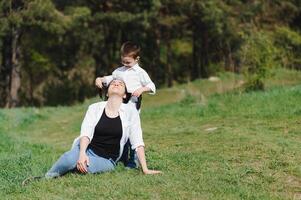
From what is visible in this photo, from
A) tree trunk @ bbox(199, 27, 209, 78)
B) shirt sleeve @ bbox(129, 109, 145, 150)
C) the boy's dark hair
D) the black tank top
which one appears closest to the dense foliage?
tree trunk @ bbox(199, 27, 209, 78)

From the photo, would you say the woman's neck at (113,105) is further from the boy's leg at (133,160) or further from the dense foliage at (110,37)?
the dense foliage at (110,37)

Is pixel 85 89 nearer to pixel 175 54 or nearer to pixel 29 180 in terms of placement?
pixel 175 54

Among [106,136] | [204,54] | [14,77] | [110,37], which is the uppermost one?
[110,37]

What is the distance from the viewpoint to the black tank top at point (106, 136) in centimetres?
657

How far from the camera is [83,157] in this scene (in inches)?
249

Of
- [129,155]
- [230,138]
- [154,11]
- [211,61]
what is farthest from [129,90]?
[211,61]

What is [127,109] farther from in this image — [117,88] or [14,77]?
[14,77]

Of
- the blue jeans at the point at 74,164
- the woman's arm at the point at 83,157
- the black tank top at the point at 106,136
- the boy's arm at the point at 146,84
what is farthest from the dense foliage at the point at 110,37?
the woman's arm at the point at 83,157

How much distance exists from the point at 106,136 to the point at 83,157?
402 mm

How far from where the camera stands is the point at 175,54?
43.7m

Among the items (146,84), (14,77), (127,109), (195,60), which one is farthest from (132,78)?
(195,60)

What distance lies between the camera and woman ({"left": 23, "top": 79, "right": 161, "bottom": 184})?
647 centimetres

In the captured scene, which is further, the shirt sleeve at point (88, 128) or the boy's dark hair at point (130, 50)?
the boy's dark hair at point (130, 50)

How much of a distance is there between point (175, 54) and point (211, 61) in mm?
3087
